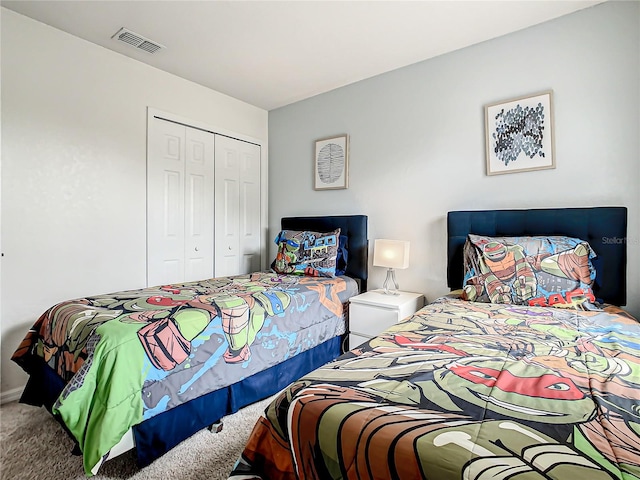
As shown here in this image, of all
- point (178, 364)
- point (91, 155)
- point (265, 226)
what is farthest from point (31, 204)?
point (265, 226)

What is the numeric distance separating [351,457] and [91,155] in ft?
9.34

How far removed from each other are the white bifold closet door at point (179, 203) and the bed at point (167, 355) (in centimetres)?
60

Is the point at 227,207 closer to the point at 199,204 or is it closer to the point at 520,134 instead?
the point at 199,204

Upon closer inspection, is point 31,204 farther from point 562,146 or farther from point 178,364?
point 562,146

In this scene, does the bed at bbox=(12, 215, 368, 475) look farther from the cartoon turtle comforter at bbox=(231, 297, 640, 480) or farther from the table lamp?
the cartoon turtle comforter at bbox=(231, 297, 640, 480)

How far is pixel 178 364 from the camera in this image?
168cm

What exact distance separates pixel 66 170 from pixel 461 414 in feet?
9.58

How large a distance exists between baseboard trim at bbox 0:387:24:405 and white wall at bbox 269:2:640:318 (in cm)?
266

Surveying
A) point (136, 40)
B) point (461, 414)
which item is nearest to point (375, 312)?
point (461, 414)

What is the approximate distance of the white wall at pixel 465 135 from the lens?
6.95ft

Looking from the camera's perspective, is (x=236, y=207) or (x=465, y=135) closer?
(x=465, y=135)

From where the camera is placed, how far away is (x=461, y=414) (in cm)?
83

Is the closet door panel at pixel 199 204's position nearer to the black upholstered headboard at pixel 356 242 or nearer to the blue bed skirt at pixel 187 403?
the black upholstered headboard at pixel 356 242

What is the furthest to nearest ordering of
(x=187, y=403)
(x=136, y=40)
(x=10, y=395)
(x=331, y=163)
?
1. (x=331, y=163)
2. (x=136, y=40)
3. (x=10, y=395)
4. (x=187, y=403)
